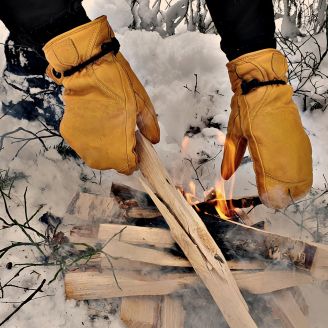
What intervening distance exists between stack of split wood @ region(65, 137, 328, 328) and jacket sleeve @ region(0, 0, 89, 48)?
589 mm

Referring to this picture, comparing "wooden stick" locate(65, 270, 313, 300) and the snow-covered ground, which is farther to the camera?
the snow-covered ground

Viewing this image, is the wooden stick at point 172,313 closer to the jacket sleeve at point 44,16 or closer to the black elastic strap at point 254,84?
the black elastic strap at point 254,84

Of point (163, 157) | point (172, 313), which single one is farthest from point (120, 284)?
point (163, 157)

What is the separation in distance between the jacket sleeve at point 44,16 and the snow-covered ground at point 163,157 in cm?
78

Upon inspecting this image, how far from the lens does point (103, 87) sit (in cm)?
180

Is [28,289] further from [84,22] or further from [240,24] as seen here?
[240,24]

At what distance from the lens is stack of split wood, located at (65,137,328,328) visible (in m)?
1.73

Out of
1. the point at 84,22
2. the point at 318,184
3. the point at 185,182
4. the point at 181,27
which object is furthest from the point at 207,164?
the point at 181,27

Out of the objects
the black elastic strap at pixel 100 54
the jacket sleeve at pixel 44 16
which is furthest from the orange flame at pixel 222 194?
the jacket sleeve at pixel 44 16

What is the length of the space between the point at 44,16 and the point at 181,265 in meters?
1.20

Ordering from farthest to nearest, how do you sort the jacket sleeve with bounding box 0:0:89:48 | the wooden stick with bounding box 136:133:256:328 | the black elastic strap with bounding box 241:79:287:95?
1. the black elastic strap with bounding box 241:79:287:95
2. the jacket sleeve with bounding box 0:0:89:48
3. the wooden stick with bounding box 136:133:256:328

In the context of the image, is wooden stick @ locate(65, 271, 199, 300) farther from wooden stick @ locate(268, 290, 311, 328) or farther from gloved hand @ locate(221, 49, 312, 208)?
gloved hand @ locate(221, 49, 312, 208)

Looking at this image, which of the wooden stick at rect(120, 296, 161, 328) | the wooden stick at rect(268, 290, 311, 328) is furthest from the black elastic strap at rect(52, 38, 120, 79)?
the wooden stick at rect(268, 290, 311, 328)

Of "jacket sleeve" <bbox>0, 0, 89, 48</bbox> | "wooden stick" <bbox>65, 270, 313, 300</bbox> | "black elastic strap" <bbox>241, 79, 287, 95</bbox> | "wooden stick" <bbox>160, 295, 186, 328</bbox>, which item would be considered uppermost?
"jacket sleeve" <bbox>0, 0, 89, 48</bbox>
